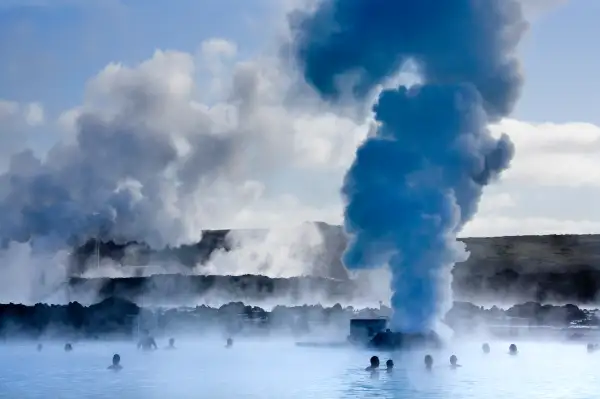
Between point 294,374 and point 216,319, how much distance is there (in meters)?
103

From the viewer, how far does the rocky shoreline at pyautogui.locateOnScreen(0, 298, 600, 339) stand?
14962cm

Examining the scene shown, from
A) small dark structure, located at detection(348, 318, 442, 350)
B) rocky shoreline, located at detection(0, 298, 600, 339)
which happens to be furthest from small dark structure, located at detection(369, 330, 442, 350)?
rocky shoreline, located at detection(0, 298, 600, 339)

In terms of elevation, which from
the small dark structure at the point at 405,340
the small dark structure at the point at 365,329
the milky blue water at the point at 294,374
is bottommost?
the milky blue water at the point at 294,374

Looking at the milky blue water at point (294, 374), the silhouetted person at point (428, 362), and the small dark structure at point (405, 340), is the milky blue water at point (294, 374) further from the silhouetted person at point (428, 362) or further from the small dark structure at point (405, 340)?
the small dark structure at point (405, 340)

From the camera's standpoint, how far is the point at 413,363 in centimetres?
8656

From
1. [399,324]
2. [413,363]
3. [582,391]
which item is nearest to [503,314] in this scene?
[399,324]

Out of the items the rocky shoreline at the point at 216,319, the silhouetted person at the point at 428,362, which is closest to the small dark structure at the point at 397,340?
the silhouetted person at the point at 428,362

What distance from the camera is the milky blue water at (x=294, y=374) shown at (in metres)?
62.8

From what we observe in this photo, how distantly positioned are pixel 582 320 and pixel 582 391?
348 ft

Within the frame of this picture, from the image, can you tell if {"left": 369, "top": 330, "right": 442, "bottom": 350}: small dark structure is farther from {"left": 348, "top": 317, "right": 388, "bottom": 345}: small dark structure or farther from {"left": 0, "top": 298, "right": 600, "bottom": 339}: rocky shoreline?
{"left": 0, "top": 298, "right": 600, "bottom": 339}: rocky shoreline

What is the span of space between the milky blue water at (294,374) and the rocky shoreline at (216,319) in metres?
39.1

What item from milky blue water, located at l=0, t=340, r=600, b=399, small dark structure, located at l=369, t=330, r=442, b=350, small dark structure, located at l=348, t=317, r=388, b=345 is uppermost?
small dark structure, located at l=348, t=317, r=388, b=345

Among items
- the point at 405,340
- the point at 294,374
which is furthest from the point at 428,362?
the point at 405,340

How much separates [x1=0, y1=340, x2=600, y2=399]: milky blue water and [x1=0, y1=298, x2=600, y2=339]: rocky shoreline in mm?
39120
